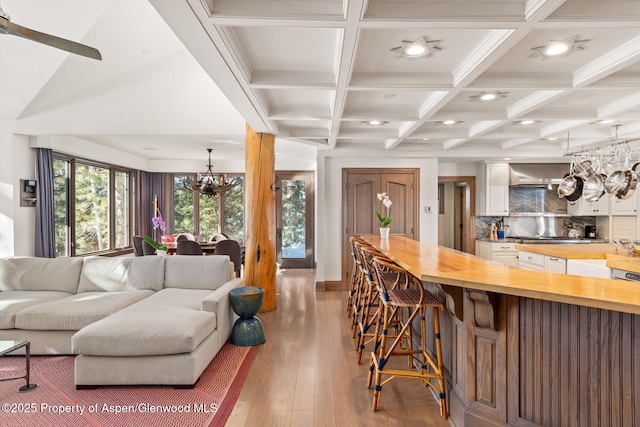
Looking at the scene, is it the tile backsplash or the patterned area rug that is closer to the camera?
the patterned area rug

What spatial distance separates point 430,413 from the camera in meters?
2.49

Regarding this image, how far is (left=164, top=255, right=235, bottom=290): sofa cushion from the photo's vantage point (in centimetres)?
414

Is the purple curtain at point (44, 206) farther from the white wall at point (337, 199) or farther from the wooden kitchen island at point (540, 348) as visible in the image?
the wooden kitchen island at point (540, 348)

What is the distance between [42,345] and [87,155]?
13.0 ft

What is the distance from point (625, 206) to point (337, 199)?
17.4ft

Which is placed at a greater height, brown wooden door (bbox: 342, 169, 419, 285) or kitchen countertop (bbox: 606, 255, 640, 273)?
brown wooden door (bbox: 342, 169, 419, 285)

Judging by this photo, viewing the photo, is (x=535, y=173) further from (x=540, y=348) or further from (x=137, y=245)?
(x=137, y=245)

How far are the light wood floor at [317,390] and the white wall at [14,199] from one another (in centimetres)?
368

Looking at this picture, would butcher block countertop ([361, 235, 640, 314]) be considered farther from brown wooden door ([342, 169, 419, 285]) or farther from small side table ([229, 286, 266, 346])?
brown wooden door ([342, 169, 419, 285])

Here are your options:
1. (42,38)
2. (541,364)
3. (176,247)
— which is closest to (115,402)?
(42,38)

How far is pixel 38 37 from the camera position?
2.37 metres

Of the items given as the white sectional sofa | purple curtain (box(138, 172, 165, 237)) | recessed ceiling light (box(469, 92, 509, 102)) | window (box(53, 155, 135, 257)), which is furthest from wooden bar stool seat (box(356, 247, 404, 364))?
purple curtain (box(138, 172, 165, 237))

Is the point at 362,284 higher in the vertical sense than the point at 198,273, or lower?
lower

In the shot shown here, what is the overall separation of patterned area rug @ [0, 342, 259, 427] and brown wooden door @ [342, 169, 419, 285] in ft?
12.8
